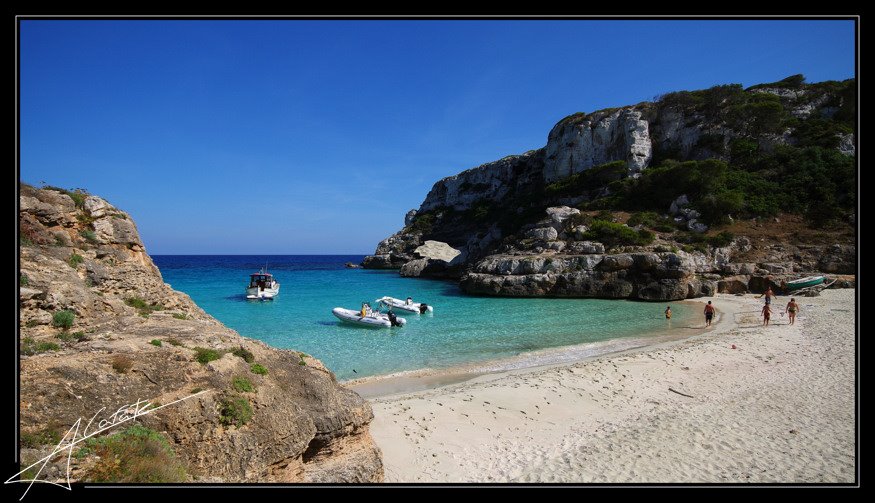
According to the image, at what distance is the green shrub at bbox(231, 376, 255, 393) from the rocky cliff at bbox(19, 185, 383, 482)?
0.01 m

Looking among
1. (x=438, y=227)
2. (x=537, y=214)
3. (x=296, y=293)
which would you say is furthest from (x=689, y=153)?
(x=296, y=293)

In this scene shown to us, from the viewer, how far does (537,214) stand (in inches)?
2135

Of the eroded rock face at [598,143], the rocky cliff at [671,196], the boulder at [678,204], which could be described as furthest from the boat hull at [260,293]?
the eroded rock face at [598,143]

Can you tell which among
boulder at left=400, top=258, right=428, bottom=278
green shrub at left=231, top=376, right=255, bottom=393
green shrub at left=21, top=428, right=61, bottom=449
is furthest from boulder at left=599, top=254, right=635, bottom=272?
green shrub at left=21, top=428, right=61, bottom=449

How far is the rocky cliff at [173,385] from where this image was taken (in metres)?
3.97

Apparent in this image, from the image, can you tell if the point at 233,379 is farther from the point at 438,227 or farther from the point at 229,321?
the point at 438,227

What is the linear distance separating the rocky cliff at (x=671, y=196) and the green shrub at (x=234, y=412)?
33023 mm

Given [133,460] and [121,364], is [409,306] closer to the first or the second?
[121,364]

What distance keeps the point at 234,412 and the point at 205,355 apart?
103 cm

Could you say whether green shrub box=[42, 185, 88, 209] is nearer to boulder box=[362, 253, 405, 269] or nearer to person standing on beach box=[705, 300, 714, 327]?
person standing on beach box=[705, 300, 714, 327]

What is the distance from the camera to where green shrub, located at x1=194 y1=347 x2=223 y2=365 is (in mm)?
5148

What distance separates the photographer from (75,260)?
771cm

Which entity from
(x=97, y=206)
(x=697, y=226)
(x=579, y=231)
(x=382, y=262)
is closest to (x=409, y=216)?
(x=382, y=262)

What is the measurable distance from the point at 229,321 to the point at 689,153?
59029mm
